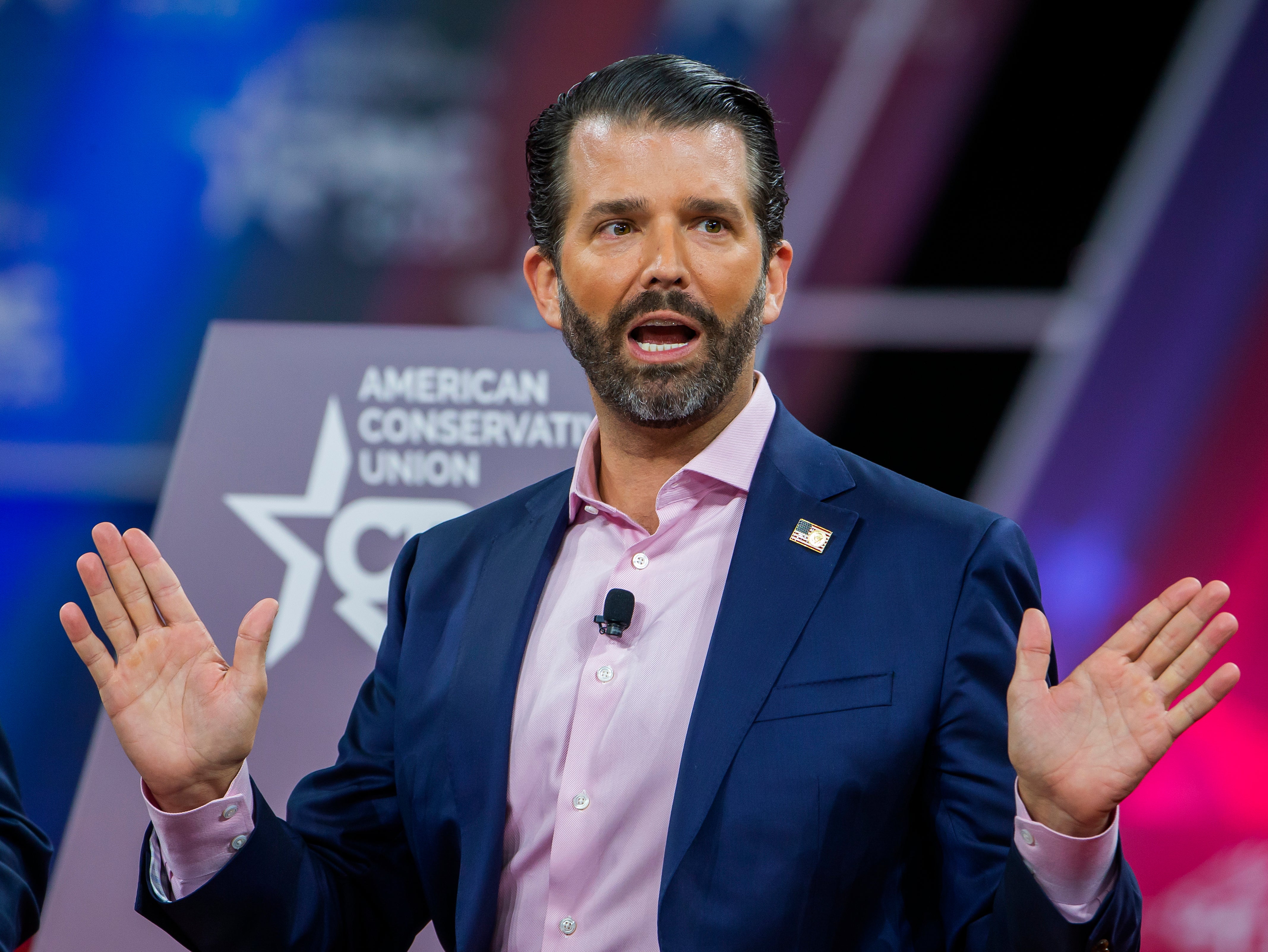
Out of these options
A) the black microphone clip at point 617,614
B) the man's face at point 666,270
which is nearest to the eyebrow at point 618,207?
the man's face at point 666,270

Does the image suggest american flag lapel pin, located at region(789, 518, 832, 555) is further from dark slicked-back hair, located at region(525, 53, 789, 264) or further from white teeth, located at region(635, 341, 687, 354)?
dark slicked-back hair, located at region(525, 53, 789, 264)

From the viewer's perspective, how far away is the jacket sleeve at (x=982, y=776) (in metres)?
1.59

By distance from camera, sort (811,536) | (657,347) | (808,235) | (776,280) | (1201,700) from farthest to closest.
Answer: (808,235) → (776,280) → (657,347) → (811,536) → (1201,700)

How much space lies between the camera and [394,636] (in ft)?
7.28

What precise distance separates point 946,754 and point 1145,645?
344mm

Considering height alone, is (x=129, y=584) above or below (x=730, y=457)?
below

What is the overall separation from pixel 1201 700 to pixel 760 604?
63cm

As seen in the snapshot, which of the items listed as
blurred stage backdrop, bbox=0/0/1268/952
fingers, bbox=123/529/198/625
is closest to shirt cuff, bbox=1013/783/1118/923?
fingers, bbox=123/529/198/625

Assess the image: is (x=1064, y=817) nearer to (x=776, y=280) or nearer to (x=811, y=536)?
(x=811, y=536)

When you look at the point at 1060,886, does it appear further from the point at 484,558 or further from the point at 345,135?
the point at 345,135

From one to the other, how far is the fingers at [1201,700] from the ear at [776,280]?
99 cm

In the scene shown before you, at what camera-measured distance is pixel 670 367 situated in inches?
80.0

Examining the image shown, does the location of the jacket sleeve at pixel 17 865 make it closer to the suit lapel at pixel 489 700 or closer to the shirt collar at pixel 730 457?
the suit lapel at pixel 489 700

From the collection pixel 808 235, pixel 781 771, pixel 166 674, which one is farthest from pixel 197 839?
pixel 808 235
